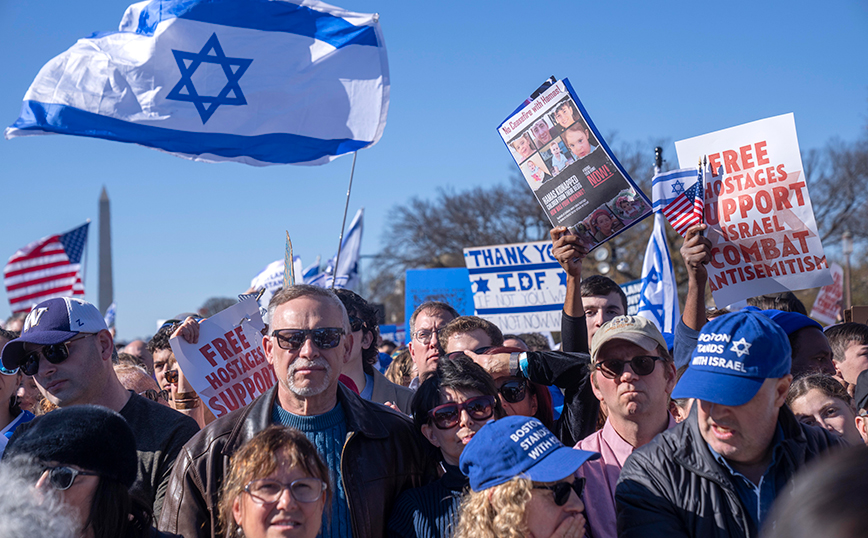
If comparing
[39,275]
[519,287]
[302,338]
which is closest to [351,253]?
[519,287]

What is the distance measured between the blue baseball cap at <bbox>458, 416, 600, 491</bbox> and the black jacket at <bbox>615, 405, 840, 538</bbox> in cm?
20

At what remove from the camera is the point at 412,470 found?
312cm

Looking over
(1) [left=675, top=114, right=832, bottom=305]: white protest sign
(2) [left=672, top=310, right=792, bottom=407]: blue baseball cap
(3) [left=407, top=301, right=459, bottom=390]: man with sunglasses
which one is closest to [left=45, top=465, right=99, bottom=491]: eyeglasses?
(2) [left=672, top=310, right=792, bottom=407]: blue baseball cap

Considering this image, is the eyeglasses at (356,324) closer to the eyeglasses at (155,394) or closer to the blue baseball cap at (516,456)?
the eyeglasses at (155,394)

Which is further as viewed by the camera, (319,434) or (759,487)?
(319,434)

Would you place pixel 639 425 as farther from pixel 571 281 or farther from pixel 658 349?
pixel 571 281

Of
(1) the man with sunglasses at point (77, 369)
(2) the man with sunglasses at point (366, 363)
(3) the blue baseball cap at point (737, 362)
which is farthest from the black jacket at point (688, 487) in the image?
(2) the man with sunglasses at point (366, 363)

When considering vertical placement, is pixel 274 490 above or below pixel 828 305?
above

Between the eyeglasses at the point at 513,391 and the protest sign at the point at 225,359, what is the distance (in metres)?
1.56

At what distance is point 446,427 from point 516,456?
0.69m

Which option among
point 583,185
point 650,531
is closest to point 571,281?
point 583,185

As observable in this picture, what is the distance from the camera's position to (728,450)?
2.30 meters

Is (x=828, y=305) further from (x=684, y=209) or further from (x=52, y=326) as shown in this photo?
(x=52, y=326)

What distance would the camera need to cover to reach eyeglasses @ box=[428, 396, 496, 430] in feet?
10.1
